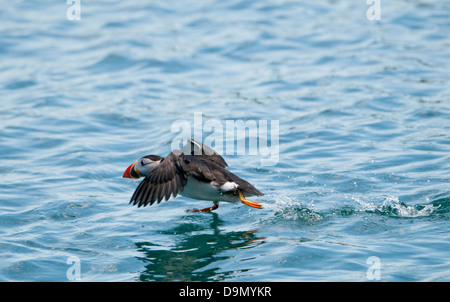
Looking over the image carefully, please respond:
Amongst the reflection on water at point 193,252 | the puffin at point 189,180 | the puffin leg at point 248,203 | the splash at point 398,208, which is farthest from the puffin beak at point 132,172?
the splash at point 398,208

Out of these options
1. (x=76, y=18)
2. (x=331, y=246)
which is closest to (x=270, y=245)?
(x=331, y=246)

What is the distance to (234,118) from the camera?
459 inches

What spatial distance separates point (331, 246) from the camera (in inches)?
269

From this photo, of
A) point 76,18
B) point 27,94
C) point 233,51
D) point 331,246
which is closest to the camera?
point 331,246

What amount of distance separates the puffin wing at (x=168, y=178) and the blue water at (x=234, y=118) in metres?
0.60

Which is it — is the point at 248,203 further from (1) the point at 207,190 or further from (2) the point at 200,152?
(2) the point at 200,152

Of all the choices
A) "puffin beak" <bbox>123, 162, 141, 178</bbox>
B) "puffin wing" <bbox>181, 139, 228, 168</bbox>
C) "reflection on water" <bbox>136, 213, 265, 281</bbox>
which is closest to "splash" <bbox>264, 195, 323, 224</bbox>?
"reflection on water" <bbox>136, 213, 265, 281</bbox>

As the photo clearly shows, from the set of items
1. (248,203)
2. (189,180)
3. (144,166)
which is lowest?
(248,203)

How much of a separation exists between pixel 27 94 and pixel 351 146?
675 centimetres

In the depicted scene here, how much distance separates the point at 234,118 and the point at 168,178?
465 centimetres

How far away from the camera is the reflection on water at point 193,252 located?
21.1 feet

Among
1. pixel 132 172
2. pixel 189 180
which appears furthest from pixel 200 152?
pixel 132 172

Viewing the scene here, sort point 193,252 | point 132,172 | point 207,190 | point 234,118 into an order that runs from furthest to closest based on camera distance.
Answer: point 234,118 < point 132,172 < point 207,190 < point 193,252
